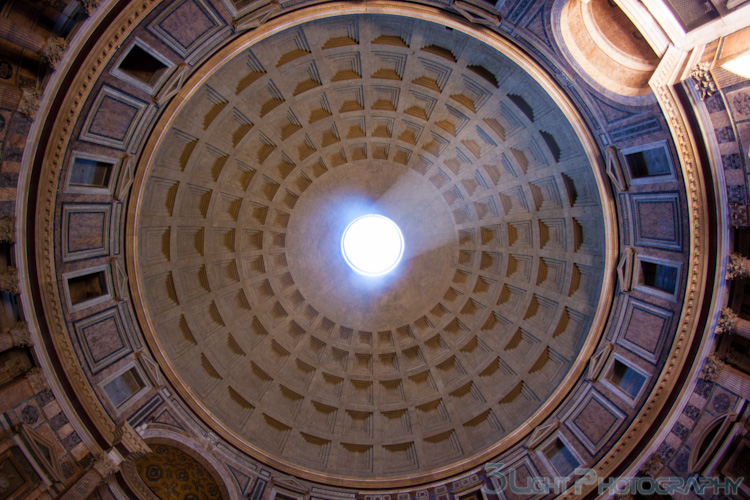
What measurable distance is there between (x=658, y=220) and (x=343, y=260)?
647 inches

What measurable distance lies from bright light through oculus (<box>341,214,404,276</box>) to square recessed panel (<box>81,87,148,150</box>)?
12765 mm

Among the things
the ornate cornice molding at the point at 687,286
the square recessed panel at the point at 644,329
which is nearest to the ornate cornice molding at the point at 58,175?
the ornate cornice molding at the point at 687,286

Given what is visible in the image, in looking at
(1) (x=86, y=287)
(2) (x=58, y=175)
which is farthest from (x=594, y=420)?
(2) (x=58, y=175)

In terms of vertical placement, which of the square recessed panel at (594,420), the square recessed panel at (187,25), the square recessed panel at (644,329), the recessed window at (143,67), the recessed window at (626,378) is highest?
the square recessed panel at (187,25)

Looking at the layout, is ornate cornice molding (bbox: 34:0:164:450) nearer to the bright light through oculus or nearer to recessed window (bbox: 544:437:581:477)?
the bright light through oculus

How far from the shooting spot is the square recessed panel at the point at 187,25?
1570 centimetres

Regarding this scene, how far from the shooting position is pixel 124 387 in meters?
19.9

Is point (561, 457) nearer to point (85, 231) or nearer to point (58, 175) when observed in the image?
point (85, 231)

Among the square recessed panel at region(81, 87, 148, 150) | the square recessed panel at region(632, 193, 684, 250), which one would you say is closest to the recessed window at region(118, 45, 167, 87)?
the square recessed panel at region(81, 87, 148, 150)

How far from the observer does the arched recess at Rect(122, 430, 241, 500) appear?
20.8 meters

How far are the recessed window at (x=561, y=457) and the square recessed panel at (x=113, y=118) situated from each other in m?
23.7

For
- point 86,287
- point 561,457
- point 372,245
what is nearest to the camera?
point 86,287

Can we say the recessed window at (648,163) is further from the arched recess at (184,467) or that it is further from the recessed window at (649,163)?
the arched recess at (184,467)

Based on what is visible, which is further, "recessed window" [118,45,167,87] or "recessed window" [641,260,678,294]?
"recessed window" [641,260,678,294]
